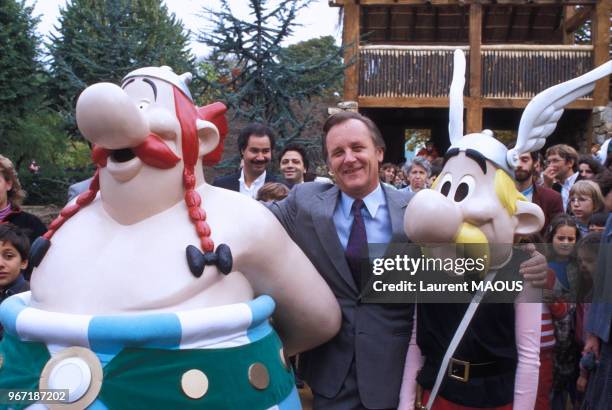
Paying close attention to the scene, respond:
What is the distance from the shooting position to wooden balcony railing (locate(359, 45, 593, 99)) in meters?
11.9

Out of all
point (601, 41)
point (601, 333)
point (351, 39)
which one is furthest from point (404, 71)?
point (601, 333)

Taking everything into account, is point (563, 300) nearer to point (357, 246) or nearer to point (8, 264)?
point (357, 246)

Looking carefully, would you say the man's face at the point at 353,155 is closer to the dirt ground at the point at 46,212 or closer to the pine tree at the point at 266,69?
the pine tree at the point at 266,69

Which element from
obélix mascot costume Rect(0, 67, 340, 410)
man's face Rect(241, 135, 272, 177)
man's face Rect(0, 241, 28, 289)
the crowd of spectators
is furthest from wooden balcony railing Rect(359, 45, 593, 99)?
obélix mascot costume Rect(0, 67, 340, 410)

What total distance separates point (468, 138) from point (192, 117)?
1.01m

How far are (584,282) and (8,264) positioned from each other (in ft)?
10.1

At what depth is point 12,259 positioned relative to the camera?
3477 millimetres

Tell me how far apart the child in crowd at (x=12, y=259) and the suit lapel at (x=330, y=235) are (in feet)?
5.56

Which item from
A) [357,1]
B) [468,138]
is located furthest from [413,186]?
[357,1]

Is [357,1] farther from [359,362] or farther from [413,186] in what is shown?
[359,362]

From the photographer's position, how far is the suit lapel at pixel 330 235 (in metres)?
2.55

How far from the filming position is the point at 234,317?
2066 mm

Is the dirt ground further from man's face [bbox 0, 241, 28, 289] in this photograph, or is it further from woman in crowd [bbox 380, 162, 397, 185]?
man's face [bbox 0, 241, 28, 289]

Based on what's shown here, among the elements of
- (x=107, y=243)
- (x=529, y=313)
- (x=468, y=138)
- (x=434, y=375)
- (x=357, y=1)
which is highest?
(x=357, y=1)
